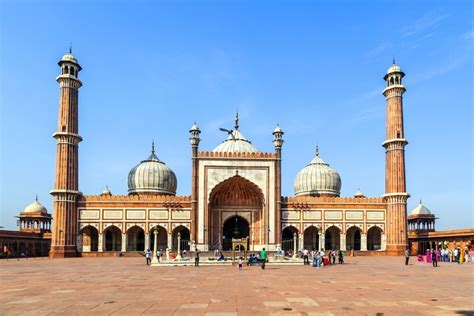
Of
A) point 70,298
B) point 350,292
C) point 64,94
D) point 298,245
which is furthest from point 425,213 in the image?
point 70,298

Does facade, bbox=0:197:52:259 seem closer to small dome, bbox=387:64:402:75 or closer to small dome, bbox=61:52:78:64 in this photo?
small dome, bbox=61:52:78:64

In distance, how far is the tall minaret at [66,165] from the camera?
1869 inches

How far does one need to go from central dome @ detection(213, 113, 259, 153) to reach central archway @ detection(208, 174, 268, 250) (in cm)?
692

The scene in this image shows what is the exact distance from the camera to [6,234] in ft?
167

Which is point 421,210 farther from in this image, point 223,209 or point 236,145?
point 223,209

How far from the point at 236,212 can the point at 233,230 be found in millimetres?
2394

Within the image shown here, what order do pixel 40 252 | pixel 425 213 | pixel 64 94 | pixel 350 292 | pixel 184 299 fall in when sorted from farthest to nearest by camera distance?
pixel 425 213
pixel 40 252
pixel 64 94
pixel 350 292
pixel 184 299

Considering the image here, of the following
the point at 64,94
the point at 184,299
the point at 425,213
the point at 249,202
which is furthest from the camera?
the point at 425,213

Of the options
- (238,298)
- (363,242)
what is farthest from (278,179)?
(238,298)

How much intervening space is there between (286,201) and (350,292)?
37.0 m

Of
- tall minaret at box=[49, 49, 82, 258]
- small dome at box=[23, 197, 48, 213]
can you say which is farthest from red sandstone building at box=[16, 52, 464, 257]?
small dome at box=[23, 197, 48, 213]

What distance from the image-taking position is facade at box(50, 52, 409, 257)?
48.8m

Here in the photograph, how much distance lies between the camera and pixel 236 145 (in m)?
59.2

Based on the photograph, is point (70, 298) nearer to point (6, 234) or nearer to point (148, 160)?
point (6, 234)
